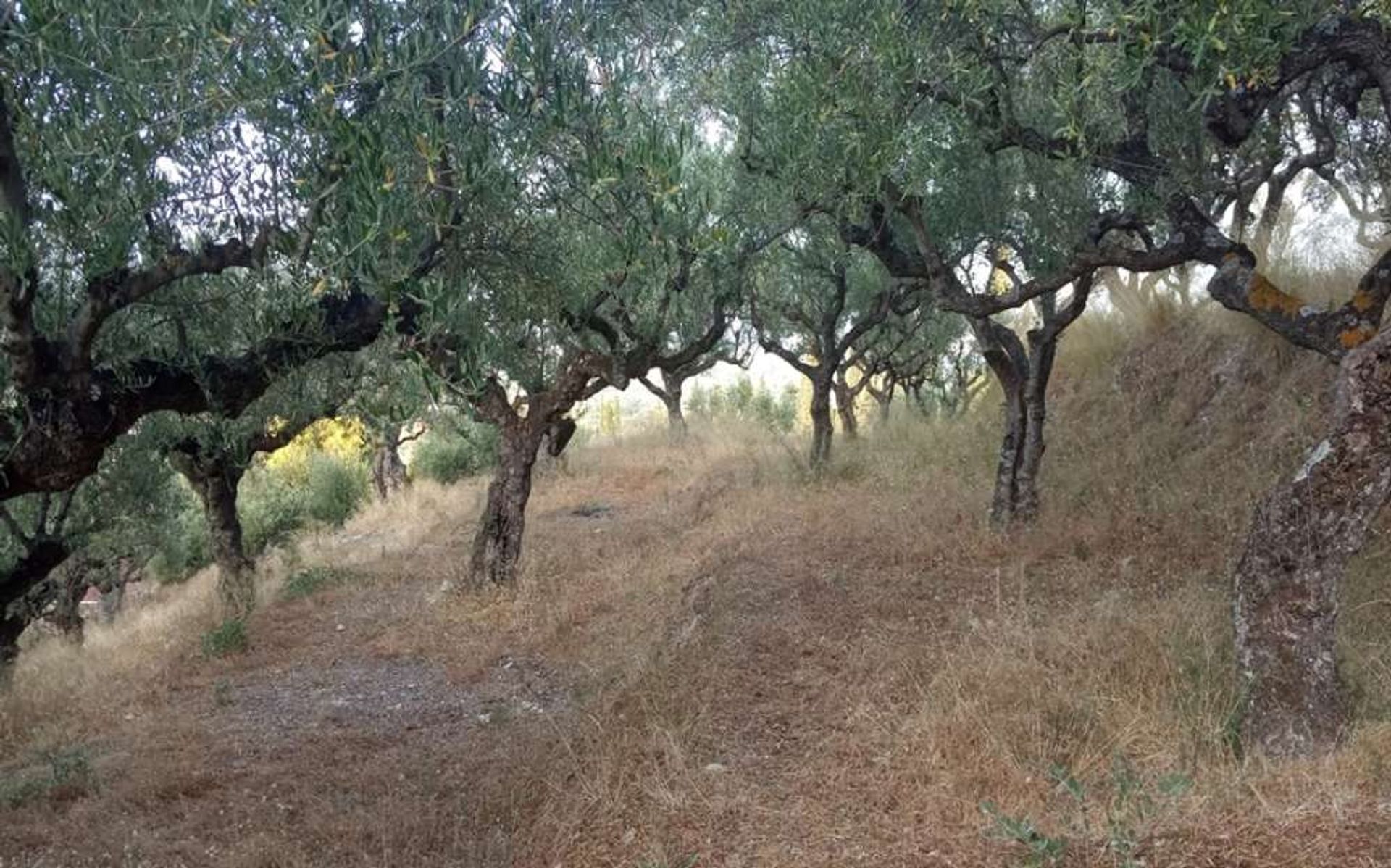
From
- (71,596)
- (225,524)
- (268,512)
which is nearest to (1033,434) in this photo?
(225,524)

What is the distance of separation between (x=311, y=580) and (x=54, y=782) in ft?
25.6

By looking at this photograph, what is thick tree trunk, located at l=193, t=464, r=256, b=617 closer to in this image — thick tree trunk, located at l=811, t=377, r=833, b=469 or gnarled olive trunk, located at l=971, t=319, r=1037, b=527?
thick tree trunk, located at l=811, t=377, r=833, b=469

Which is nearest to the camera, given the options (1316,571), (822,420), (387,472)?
(1316,571)

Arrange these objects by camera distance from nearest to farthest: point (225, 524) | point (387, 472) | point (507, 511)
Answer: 1. point (507, 511)
2. point (225, 524)
3. point (387, 472)

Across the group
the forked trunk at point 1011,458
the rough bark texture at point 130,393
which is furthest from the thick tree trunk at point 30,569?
the forked trunk at point 1011,458

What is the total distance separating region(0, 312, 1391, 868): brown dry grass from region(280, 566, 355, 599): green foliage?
0.49 metres

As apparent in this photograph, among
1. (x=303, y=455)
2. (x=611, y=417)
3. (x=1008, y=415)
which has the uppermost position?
Result: (x=611, y=417)

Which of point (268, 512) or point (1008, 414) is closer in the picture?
point (1008, 414)

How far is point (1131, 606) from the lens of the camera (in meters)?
6.54

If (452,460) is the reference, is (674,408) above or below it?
above

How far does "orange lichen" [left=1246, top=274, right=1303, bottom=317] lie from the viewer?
20.0 ft

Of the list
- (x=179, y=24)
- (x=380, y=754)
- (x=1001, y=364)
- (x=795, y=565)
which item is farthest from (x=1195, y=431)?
(x=179, y=24)

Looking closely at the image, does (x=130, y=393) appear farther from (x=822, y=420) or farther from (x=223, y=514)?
(x=822, y=420)

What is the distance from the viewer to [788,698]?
633 centimetres
